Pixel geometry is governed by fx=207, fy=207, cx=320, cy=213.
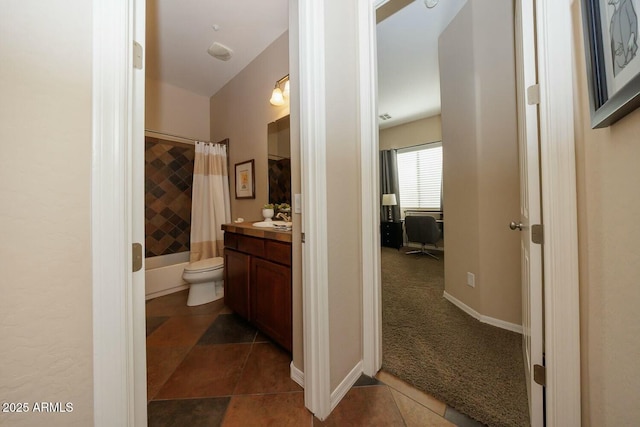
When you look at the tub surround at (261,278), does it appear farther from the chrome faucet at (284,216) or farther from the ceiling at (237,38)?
the ceiling at (237,38)

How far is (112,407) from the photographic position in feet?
1.70

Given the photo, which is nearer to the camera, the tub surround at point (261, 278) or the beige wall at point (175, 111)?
the tub surround at point (261, 278)

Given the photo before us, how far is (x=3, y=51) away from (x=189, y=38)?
2.40 metres

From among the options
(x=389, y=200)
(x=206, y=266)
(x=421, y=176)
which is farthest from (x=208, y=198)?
(x=421, y=176)

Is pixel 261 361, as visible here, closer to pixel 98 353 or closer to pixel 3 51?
pixel 98 353

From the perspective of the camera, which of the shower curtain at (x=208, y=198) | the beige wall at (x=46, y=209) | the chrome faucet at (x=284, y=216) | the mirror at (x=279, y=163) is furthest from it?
the shower curtain at (x=208, y=198)

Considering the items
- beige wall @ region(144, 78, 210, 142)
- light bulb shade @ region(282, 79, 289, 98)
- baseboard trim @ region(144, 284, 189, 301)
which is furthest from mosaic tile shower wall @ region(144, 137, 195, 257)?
light bulb shade @ region(282, 79, 289, 98)

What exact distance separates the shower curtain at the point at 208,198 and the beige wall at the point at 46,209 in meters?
2.58

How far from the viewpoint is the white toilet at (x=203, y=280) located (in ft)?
7.31

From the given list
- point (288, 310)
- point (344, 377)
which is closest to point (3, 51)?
point (288, 310)

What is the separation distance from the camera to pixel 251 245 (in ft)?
5.53

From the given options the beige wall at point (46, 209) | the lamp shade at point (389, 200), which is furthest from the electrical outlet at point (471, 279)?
the lamp shade at point (389, 200)

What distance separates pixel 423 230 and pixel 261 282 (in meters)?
3.57

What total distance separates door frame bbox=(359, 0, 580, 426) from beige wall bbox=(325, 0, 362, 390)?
80 cm
